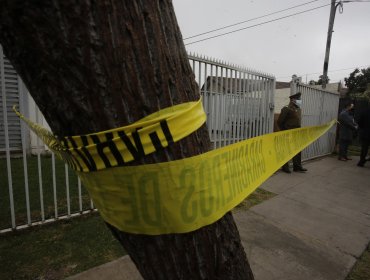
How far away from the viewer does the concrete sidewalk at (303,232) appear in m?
2.59

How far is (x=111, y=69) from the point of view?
2.02 ft

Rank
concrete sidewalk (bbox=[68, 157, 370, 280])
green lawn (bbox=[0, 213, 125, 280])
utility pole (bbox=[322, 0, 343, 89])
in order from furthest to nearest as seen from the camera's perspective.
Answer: utility pole (bbox=[322, 0, 343, 89]) → concrete sidewalk (bbox=[68, 157, 370, 280]) → green lawn (bbox=[0, 213, 125, 280])

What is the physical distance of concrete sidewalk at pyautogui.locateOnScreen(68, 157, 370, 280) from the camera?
259cm

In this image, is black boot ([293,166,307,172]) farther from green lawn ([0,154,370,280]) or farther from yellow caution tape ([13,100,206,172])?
yellow caution tape ([13,100,206,172])

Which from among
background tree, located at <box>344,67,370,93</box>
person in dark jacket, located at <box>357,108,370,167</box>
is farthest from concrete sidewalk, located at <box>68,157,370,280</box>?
background tree, located at <box>344,67,370,93</box>

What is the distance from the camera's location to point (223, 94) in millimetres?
4734

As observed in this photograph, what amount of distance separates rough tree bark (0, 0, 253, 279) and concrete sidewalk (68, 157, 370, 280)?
1916 millimetres

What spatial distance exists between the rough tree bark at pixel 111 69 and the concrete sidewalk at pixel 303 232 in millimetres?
1916

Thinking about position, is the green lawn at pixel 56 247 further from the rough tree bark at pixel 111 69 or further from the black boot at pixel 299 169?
the black boot at pixel 299 169

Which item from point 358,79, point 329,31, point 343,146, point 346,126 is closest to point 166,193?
point 346,126

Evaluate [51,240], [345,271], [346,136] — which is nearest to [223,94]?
[345,271]

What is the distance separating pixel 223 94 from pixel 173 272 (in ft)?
13.7

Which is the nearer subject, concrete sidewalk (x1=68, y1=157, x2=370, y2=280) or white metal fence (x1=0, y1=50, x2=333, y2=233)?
concrete sidewalk (x1=68, y1=157, x2=370, y2=280)

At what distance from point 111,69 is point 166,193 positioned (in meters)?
0.35
